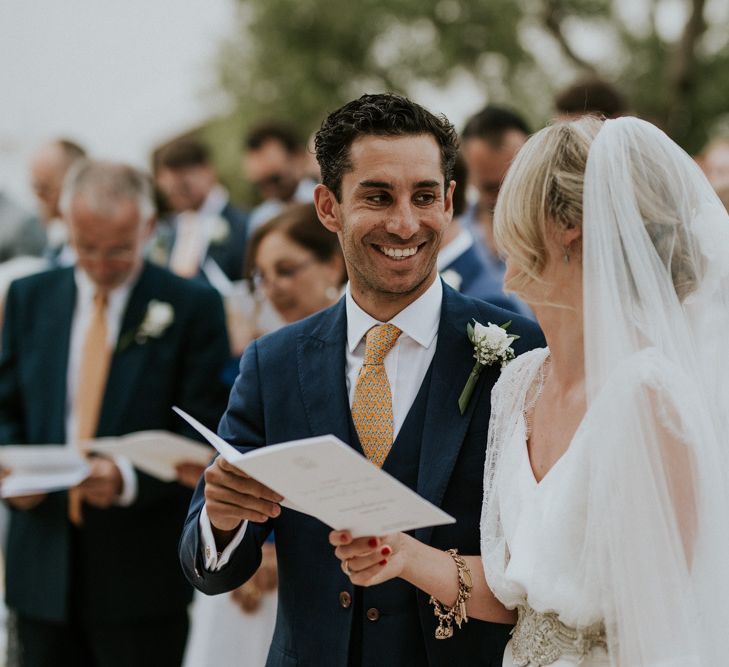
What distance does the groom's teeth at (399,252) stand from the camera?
2.97 m

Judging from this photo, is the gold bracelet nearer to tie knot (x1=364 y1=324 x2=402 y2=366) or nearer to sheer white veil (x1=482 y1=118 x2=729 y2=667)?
sheer white veil (x1=482 y1=118 x2=729 y2=667)

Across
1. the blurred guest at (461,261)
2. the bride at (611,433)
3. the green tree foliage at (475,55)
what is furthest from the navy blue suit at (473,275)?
the green tree foliage at (475,55)

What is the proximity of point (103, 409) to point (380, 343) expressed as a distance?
211 cm

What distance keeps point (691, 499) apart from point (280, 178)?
6506 mm

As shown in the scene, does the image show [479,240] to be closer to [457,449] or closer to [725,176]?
[725,176]

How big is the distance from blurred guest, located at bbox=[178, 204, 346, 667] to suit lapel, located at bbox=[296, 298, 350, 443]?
1.42 metres

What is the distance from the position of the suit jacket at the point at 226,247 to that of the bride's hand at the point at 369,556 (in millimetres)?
4670

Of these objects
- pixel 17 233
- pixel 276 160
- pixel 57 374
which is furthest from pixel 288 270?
pixel 276 160

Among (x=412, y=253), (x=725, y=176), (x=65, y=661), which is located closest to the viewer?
(x=412, y=253)

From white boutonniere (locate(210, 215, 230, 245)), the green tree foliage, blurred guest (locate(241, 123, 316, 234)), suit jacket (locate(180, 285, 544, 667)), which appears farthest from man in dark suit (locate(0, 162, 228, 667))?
the green tree foliage

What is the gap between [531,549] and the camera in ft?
8.11

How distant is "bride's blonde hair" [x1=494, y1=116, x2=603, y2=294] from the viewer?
2486mm

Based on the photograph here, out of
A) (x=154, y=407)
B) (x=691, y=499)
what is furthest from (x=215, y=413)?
(x=691, y=499)

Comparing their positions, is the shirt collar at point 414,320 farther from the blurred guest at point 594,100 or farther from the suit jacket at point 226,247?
the suit jacket at point 226,247
